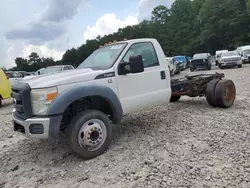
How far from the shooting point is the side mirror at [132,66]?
15.2 ft

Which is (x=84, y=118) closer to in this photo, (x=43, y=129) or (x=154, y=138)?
(x=43, y=129)

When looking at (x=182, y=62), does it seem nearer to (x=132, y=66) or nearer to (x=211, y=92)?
(x=211, y=92)

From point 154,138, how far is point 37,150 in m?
2.37

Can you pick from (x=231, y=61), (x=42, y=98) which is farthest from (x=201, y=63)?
(x=42, y=98)

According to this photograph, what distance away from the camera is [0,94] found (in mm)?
11594

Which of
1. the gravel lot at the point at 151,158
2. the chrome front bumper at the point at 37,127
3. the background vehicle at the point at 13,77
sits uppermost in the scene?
the background vehicle at the point at 13,77

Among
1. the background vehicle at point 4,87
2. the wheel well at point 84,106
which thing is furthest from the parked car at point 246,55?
the wheel well at point 84,106

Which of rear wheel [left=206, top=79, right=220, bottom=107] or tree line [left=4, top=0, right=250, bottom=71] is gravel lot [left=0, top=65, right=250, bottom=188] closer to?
rear wheel [left=206, top=79, right=220, bottom=107]

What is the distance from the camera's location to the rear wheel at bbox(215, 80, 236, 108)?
696 centimetres

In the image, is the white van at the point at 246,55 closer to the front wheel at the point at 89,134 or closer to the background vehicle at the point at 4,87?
the background vehicle at the point at 4,87

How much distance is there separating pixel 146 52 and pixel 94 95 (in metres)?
1.75

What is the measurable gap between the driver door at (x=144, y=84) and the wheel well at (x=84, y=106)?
0.32 m

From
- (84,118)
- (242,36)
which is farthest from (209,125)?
(242,36)

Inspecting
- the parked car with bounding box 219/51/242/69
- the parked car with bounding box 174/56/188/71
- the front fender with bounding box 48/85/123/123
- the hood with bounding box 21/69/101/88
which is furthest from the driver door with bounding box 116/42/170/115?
the parked car with bounding box 174/56/188/71
